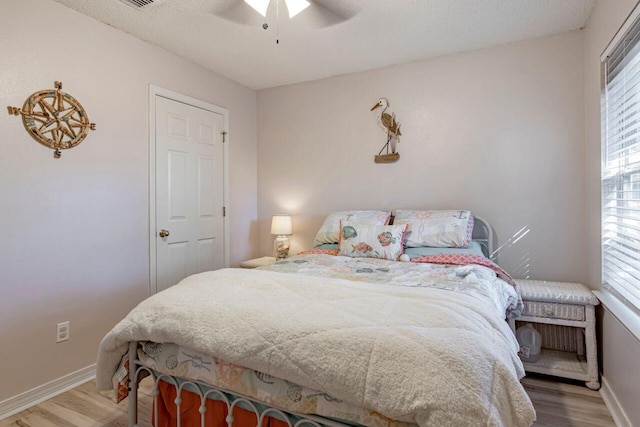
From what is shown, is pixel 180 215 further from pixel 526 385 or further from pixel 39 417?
A: pixel 526 385

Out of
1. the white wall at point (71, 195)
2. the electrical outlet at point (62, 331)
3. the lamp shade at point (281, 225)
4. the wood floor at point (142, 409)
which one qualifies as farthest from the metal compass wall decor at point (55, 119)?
the lamp shade at point (281, 225)

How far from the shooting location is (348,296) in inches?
54.4

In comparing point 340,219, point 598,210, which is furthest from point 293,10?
point 598,210

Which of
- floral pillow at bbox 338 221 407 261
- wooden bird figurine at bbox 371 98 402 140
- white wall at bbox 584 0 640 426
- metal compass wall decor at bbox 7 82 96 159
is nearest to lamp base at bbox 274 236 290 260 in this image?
floral pillow at bbox 338 221 407 261

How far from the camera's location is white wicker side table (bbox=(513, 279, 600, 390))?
2117 mm

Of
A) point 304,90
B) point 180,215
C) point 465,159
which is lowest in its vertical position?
point 180,215

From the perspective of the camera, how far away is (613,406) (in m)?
1.84

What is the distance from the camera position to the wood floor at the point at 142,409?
1812 mm

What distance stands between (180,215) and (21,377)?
148 centimetres

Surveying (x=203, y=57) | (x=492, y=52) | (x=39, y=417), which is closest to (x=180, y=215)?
(x=203, y=57)

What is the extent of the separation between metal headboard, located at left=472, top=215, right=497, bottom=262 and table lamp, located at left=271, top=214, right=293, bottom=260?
5.69ft

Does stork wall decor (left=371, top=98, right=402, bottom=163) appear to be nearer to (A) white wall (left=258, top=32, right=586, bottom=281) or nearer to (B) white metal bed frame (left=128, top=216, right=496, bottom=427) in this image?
(A) white wall (left=258, top=32, right=586, bottom=281)

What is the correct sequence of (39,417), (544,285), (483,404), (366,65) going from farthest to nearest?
(366,65)
(544,285)
(39,417)
(483,404)

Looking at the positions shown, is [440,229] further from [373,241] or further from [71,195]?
[71,195]
